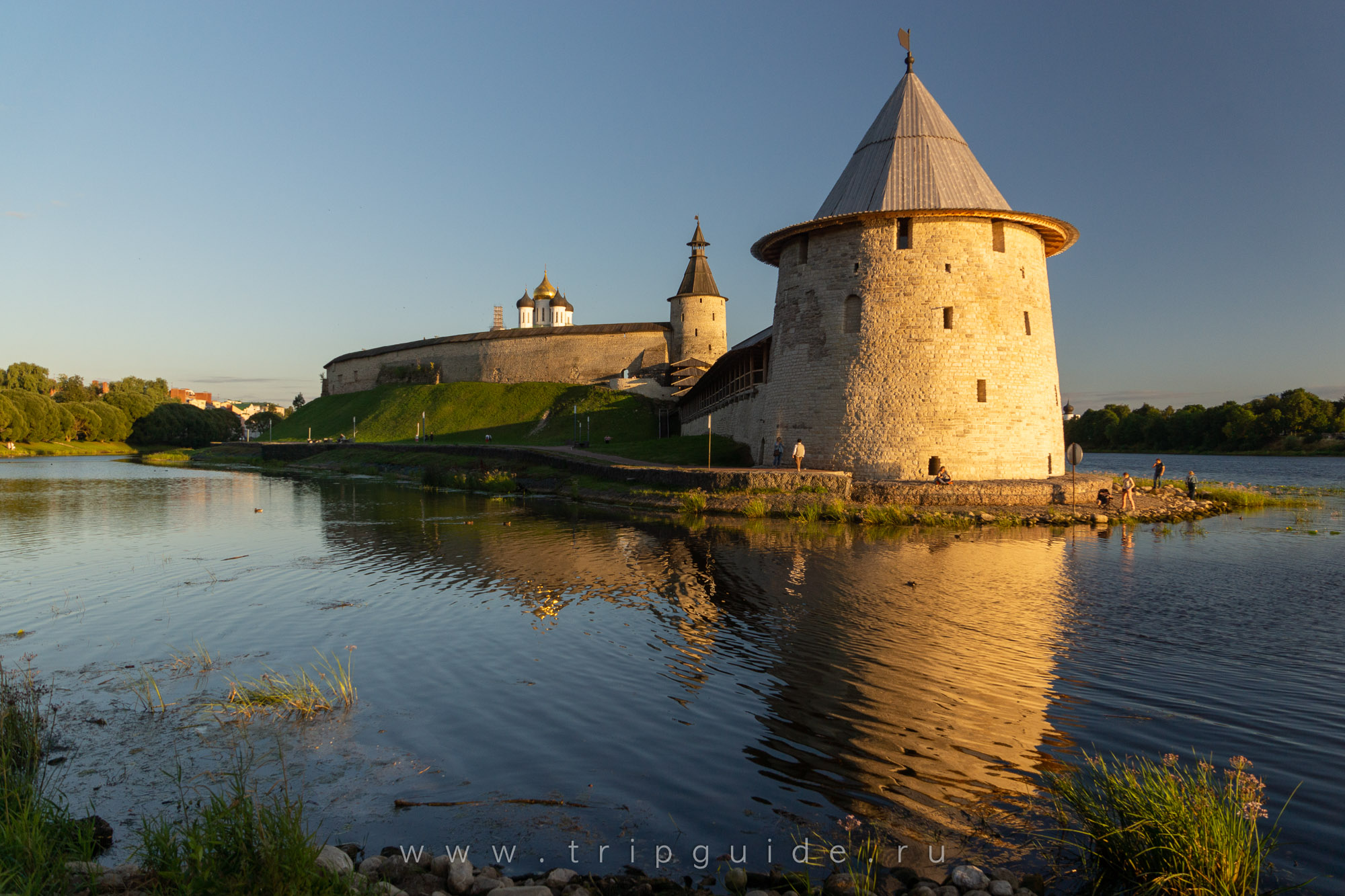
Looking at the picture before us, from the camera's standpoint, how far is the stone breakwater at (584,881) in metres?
3.57

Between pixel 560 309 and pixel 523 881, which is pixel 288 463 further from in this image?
pixel 523 881

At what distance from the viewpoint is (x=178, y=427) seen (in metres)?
75.1

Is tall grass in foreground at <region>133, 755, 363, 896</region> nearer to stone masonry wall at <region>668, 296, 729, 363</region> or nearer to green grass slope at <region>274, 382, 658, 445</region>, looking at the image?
A: green grass slope at <region>274, 382, 658, 445</region>

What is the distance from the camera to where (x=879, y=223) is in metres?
23.0

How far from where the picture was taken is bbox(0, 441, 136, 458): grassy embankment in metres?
60.0

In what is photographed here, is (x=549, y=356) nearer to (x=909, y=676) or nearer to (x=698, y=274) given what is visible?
(x=698, y=274)

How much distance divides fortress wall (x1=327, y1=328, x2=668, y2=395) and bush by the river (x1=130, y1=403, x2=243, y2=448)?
78.6 feet

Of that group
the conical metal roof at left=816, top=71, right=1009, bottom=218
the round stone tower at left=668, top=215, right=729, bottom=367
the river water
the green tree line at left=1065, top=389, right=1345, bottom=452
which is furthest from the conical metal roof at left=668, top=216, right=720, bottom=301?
the green tree line at left=1065, top=389, right=1345, bottom=452

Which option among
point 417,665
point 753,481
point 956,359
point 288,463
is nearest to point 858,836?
point 417,665

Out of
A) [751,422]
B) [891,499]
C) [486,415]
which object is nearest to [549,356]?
[486,415]

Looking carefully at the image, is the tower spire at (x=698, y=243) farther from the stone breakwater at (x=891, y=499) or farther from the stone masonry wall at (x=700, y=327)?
the stone breakwater at (x=891, y=499)

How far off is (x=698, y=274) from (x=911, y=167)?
121 ft

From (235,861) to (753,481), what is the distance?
18.3 m

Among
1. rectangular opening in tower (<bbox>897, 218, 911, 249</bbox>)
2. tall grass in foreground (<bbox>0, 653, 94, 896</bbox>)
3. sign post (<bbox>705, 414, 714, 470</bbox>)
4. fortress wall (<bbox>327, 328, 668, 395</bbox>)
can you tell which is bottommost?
tall grass in foreground (<bbox>0, 653, 94, 896</bbox>)
